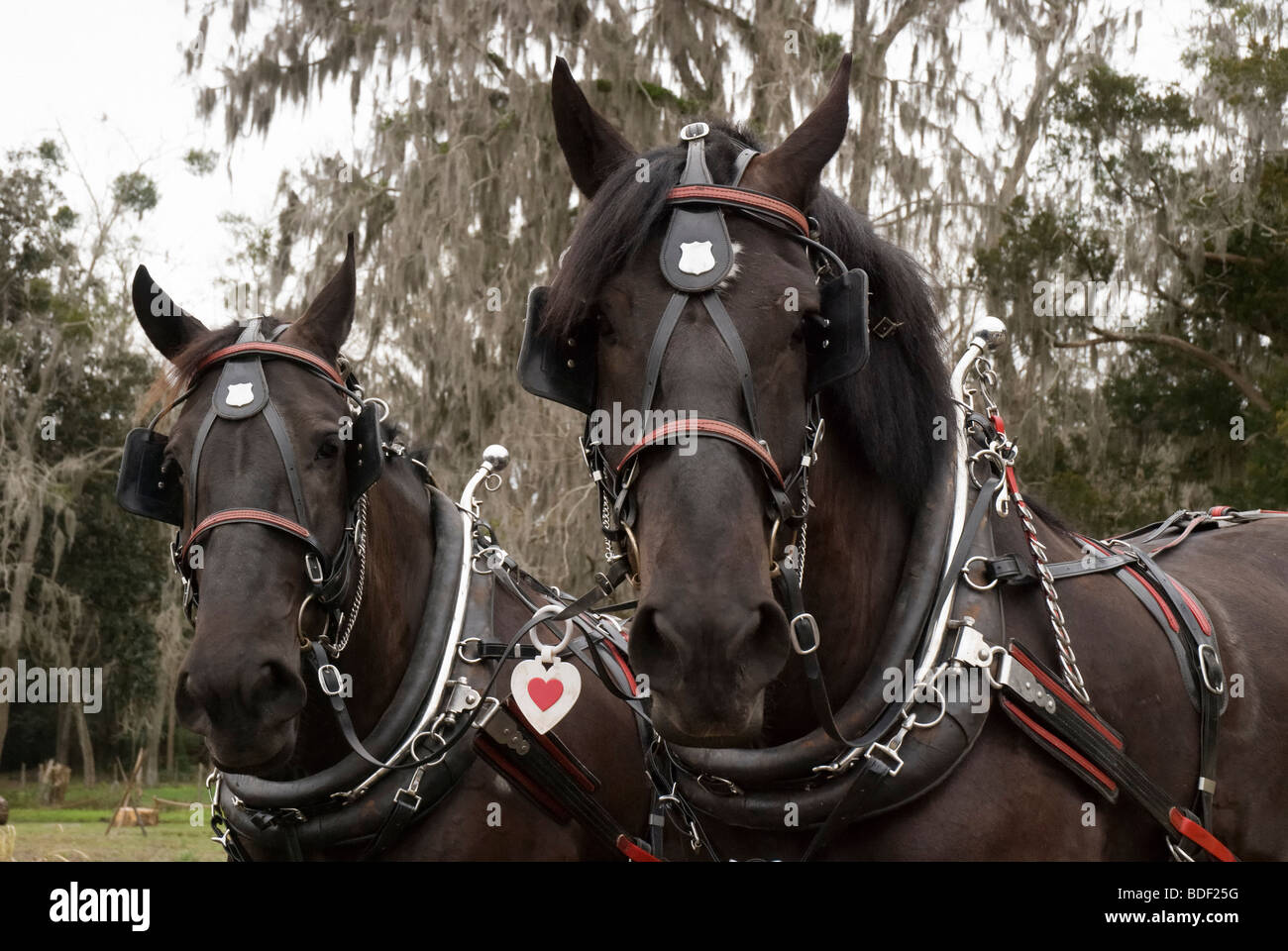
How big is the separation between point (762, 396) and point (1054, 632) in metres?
0.82

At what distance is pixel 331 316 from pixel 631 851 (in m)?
1.65

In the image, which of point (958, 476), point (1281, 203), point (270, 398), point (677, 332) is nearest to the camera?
point (677, 332)

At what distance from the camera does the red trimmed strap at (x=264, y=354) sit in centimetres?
306

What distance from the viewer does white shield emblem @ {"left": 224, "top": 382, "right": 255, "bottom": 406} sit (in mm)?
2912

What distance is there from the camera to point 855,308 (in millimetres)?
2039

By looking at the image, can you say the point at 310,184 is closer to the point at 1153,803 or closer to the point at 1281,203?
the point at 1281,203

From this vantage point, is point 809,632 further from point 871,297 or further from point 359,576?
point 359,576

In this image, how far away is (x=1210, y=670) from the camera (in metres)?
2.48

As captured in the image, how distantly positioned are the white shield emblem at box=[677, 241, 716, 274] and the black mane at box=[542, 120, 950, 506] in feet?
0.28

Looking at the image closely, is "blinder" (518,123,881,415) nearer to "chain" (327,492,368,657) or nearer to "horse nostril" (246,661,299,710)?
"horse nostril" (246,661,299,710)

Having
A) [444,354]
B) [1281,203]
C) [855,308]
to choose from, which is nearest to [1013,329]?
[1281,203]

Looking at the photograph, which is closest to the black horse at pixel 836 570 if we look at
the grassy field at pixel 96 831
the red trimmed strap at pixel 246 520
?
the red trimmed strap at pixel 246 520

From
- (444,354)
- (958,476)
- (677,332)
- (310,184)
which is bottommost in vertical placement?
(958,476)

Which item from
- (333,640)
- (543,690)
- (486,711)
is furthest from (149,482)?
(543,690)
